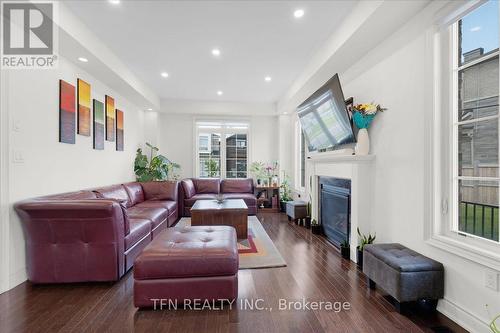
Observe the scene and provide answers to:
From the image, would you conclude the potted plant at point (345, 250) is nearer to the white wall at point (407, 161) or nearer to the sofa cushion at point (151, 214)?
the white wall at point (407, 161)

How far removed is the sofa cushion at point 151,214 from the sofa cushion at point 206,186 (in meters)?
1.99

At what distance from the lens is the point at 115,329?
177 centimetres

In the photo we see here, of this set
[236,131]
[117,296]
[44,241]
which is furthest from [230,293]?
[236,131]

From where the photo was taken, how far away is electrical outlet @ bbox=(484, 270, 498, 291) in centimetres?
162

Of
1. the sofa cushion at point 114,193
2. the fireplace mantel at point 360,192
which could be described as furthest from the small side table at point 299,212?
the sofa cushion at point 114,193

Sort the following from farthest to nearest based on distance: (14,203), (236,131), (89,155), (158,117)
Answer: (236,131) < (158,117) < (89,155) < (14,203)

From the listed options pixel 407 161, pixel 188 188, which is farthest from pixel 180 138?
pixel 407 161

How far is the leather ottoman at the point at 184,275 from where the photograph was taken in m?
1.96

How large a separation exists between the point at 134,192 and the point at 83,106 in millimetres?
1659

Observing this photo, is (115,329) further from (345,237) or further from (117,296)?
(345,237)

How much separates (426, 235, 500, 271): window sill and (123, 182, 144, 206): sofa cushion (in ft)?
13.9

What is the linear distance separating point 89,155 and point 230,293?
3.13 meters

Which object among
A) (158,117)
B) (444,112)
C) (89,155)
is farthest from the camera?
(158,117)

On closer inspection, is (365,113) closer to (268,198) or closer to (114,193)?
(114,193)
